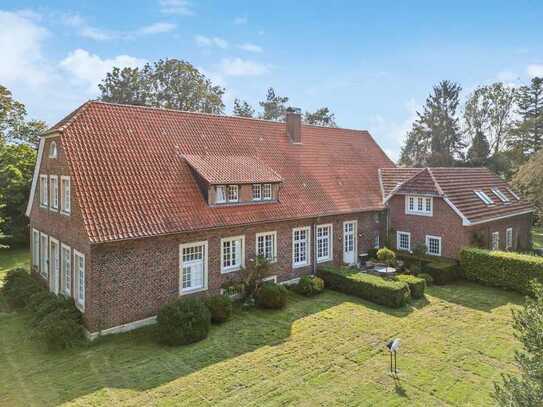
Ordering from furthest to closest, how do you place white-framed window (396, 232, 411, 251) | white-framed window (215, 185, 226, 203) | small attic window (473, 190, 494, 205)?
small attic window (473, 190, 494, 205)
white-framed window (396, 232, 411, 251)
white-framed window (215, 185, 226, 203)

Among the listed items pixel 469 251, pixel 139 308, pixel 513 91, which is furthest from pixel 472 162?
pixel 139 308

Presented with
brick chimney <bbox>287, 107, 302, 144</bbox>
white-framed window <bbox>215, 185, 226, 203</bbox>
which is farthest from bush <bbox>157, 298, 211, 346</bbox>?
brick chimney <bbox>287, 107, 302, 144</bbox>

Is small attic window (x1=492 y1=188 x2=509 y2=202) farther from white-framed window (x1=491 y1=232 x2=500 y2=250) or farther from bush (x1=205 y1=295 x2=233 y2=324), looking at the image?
bush (x1=205 y1=295 x2=233 y2=324)

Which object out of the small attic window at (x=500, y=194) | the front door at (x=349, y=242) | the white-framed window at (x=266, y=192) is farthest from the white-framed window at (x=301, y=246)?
the small attic window at (x=500, y=194)

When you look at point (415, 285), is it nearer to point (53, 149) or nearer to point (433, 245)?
point (433, 245)

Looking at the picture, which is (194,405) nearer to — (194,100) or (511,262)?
(511,262)
